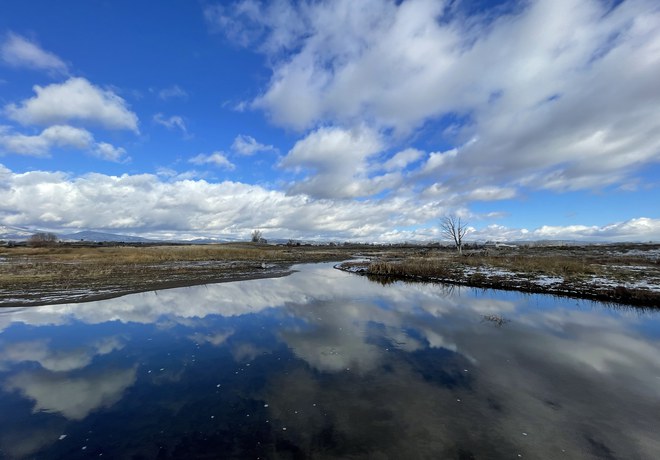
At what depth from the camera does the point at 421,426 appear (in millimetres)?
7906

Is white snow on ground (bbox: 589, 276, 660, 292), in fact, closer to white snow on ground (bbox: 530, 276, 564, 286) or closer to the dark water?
white snow on ground (bbox: 530, 276, 564, 286)

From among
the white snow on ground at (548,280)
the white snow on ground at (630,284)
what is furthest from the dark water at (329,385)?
the white snow on ground at (548,280)

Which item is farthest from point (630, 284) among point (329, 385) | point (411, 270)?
point (329, 385)

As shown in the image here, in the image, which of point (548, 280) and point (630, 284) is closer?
point (630, 284)

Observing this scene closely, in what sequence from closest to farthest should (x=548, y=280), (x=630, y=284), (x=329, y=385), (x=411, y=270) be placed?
(x=329, y=385) < (x=630, y=284) < (x=548, y=280) < (x=411, y=270)

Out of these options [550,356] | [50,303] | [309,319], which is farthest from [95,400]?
[50,303]

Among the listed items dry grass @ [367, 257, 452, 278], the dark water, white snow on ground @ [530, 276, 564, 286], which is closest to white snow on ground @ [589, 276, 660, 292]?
white snow on ground @ [530, 276, 564, 286]

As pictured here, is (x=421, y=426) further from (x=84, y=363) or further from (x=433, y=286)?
(x=433, y=286)

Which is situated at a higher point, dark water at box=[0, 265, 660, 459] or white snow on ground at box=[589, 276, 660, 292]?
white snow on ground at box=[589, 276, 660, 292]

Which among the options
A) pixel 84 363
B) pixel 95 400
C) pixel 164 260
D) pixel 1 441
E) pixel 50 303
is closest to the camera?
pixel 1 441

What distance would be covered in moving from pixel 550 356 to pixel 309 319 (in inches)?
444

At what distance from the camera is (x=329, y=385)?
400 inches

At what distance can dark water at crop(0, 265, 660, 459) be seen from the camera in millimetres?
7293

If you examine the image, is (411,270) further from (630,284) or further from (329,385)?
(329,385)
